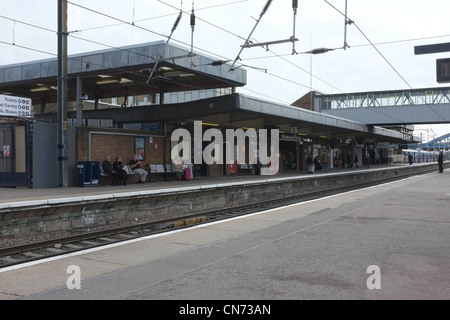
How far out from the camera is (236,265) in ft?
20.5

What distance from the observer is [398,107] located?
52.6m

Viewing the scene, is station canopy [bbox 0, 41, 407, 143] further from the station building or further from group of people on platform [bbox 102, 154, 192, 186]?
group of people on platform [bbox 102, 154, 192, 186]

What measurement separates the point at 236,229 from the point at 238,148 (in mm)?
16564

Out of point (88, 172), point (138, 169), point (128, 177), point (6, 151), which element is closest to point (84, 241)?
point (88, 172)

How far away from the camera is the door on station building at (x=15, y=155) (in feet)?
53.0

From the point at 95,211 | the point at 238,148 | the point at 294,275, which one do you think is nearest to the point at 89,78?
the point at 238,148

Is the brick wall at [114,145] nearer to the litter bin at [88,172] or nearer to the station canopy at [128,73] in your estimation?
the litter bin at [88,172]

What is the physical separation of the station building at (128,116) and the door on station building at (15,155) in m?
0.04

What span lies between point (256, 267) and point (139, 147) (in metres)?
14.8

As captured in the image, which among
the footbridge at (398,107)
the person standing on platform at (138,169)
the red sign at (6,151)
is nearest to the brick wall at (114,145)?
the person standing on platform at (138,169)

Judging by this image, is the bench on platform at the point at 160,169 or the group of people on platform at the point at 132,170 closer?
the group of people on platform at the point at 132,170

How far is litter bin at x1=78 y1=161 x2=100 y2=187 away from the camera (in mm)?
16859

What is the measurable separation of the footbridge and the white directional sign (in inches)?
1547
